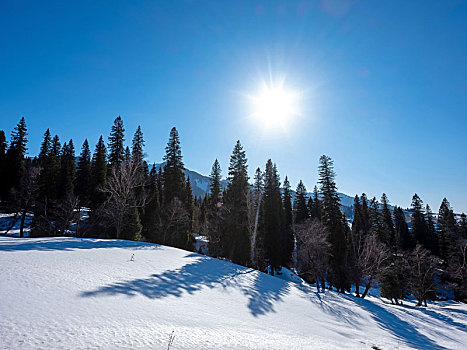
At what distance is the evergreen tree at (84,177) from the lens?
35594 mm

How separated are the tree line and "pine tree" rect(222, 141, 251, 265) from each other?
0.36ft

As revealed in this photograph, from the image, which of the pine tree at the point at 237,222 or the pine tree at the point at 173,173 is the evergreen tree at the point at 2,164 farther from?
the pine tree at the point at 237,222

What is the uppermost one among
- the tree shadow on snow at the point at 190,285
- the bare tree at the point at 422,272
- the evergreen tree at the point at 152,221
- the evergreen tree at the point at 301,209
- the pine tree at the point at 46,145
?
the pine tree at the point at 46,145

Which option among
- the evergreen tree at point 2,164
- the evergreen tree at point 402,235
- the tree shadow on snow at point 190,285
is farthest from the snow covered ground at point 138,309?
the evergreen tree at point 402,235

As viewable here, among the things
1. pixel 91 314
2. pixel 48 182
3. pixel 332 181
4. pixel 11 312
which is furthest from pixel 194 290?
pixel 48 182

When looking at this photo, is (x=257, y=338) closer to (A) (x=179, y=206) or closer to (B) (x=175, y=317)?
(B) (x=175, y=317)

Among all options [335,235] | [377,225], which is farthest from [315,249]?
[377,225]

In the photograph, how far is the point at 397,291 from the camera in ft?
102

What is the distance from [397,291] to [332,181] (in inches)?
696

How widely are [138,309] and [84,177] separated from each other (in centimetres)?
4137

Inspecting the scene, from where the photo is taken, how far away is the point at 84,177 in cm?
3903

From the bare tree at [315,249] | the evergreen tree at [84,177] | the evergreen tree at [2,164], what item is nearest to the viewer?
the bare tree at [315,249]

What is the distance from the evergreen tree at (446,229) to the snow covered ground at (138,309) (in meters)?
47.4

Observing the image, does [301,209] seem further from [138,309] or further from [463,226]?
[138,309]
